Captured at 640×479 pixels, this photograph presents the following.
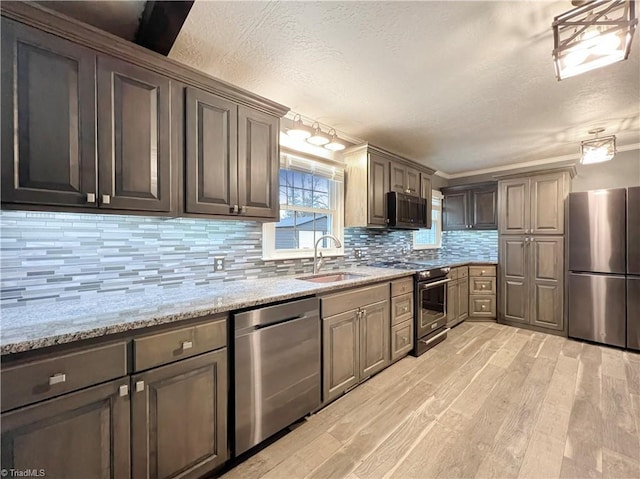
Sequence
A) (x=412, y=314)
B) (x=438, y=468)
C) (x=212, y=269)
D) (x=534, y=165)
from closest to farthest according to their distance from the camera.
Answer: (x=438, y=468) < (x=212, y=269) < (x=412, y=314) < (x=534, y=165)

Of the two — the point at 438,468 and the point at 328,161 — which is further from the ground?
the point at 328,161

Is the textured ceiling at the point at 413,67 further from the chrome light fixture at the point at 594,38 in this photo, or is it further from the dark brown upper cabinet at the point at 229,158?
the dark brown upper cabinet at the point at 229,158

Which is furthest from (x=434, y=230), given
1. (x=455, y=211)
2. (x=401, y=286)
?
(x=401, y=286)

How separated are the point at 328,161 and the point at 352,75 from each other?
1.08 metres

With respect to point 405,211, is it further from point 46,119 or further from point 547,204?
point 46,119

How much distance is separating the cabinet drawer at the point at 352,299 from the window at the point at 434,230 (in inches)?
Result: 99.2

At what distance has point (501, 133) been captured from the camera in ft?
10.9

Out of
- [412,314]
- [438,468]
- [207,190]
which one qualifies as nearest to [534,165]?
[412,314]

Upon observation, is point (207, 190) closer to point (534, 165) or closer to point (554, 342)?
point (554, 342)

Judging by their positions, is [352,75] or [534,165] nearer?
[352,75]

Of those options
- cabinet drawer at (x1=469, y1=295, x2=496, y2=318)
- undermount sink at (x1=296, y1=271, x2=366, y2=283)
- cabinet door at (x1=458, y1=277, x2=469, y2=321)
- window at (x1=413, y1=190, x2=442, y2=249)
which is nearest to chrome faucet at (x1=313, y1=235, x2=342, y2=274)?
undermount sink at (x1=296, y1=271, x2=366, y2=283)

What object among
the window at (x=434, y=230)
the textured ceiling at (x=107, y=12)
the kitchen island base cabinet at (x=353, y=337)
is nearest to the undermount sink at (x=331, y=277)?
the kitchen island base cabinet at (x=353, y=337)

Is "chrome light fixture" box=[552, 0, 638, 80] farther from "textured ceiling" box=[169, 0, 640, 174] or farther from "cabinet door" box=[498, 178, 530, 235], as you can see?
"cabinet door" box=[498, 178, 530, 235]

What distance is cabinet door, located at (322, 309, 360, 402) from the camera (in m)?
2.13
